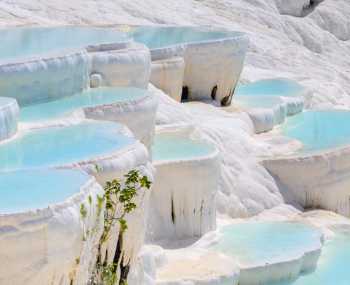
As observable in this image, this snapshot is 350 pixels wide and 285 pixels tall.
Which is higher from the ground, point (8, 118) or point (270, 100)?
point (8, 118)

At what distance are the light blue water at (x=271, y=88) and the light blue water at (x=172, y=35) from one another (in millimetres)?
1090

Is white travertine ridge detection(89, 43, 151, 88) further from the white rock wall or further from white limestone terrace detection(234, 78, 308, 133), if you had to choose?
white limestone terrace detection(234, 78, 308, 133)

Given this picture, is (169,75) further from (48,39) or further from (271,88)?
(271,88)

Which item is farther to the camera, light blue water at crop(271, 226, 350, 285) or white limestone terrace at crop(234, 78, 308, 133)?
white limestone terrace at crop(234, 78, 308, 133)

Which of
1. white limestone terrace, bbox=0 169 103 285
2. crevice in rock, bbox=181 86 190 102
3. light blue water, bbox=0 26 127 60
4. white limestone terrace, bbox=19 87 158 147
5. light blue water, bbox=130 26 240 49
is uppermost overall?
white limestone terrace, bbox=0 169 103 285

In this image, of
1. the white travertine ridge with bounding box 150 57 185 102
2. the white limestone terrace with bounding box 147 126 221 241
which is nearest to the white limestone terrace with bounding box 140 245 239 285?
the white limestone terrace with bounding box 147 126 221 241

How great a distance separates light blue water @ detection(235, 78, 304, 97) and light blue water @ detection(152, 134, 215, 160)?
4.67 meters

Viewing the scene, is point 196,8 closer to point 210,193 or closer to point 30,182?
point 210,193

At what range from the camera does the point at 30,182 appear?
7.14 m

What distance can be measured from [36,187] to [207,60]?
799 centimetres

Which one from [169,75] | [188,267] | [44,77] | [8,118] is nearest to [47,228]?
[8,118]

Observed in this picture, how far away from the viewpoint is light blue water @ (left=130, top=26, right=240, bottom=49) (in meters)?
15.2

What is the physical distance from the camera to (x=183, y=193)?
1065 centimetres

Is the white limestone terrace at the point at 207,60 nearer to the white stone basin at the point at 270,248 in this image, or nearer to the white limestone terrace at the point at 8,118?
the white stone basin at the point at 270,248
